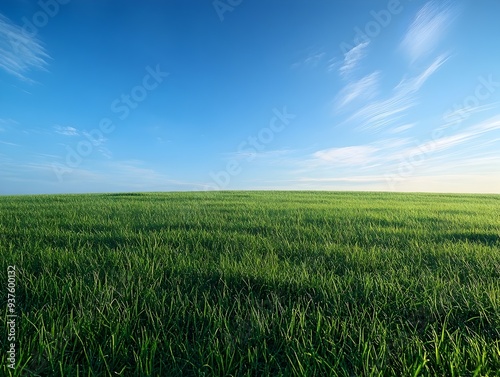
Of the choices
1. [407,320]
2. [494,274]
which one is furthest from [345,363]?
[494,274]

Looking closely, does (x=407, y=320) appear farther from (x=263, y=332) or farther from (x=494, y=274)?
(x=494, y=274)

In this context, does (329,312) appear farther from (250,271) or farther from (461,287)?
(461,287)

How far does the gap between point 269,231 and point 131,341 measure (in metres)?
3.20

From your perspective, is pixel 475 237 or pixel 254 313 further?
pixel 475 237

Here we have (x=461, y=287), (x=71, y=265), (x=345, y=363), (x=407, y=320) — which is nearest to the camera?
(x=345, y=363)

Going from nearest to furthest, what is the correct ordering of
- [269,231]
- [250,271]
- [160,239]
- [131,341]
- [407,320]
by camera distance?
[131,341] < [407,320] < [250,271] < [160,239] < [269,231]

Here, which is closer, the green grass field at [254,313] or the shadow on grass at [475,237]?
the green grass field at [254,313]

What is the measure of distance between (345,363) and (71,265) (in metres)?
2.57

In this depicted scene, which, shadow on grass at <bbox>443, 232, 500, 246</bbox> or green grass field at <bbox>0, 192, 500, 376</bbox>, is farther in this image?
shadow on grass at <bbox>443, 232, 500, 246</bbox>

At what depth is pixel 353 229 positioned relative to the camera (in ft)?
15.6

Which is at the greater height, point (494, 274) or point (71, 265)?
point (71, 265)

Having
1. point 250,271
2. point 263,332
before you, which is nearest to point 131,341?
point 263,332

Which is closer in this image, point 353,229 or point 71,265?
point 71,265

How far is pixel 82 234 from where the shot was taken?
13.0 ft
